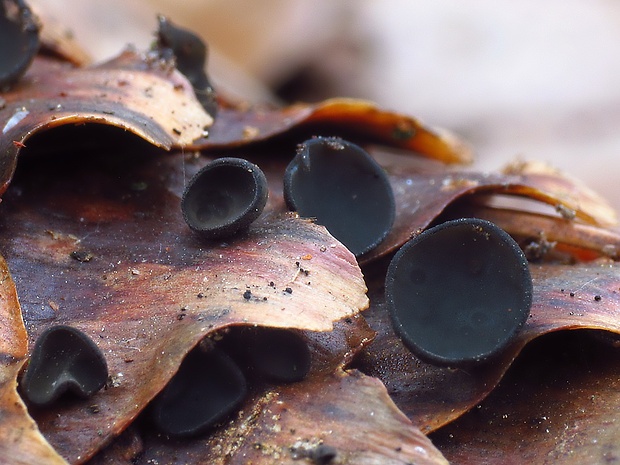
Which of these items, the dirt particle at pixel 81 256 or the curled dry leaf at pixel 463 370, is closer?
the curled dry leaf at pixel 463 370

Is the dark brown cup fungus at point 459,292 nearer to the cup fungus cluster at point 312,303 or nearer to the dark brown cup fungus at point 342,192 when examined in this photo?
the cup fungus cluster at point 312,303

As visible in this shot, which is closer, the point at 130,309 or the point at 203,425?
the point at 203,425

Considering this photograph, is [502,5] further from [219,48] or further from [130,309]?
[130,309]

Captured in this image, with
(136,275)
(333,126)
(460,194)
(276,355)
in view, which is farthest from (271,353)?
(333,126)

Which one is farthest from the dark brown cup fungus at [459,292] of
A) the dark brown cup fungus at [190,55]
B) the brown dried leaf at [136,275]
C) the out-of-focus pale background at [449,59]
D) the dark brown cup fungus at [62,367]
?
the out-of-focus pale background at [449,59]

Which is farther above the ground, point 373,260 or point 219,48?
point 373,260

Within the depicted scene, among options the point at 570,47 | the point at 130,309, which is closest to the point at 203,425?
the point at 130,309

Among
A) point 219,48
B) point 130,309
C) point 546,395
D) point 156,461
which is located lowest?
point 219,48
